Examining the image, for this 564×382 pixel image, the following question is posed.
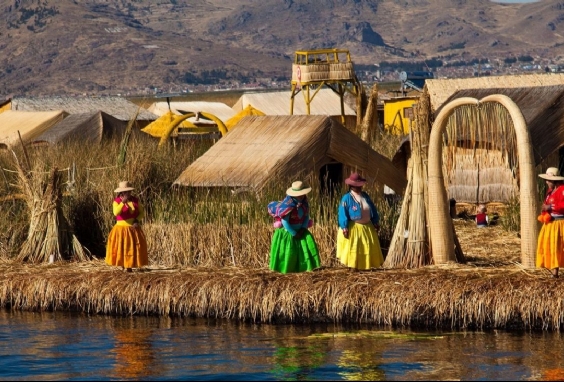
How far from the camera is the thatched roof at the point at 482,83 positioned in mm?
21438

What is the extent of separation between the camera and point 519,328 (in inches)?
457

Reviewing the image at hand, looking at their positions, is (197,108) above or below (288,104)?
below

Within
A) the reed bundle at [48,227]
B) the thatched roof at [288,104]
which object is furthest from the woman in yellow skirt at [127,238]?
the thatched roof at [288,104]

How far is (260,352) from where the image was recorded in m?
11.2

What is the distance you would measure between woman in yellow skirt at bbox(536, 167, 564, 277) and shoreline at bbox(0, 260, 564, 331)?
0.53 feet

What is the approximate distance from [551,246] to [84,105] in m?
24.9

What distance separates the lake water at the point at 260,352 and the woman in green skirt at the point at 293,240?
0.81 meters

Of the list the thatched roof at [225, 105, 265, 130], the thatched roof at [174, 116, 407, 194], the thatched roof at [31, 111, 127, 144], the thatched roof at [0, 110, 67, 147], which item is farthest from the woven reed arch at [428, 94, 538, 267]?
the thatched roof at [225, 105, 265, 130]

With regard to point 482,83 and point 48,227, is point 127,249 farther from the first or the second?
point 482,83

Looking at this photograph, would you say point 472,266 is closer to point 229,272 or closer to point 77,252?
point 229,272

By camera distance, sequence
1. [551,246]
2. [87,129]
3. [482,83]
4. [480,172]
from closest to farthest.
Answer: [551,246] → [480,172] → [482,83] → [87,129]

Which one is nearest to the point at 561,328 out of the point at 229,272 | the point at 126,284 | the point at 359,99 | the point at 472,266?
the point at 472,266

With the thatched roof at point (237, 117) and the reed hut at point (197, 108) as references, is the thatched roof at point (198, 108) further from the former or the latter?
the thatched roof at point (237, 117)

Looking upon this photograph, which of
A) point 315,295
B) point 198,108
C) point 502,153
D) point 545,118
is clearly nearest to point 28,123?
point 198,108
